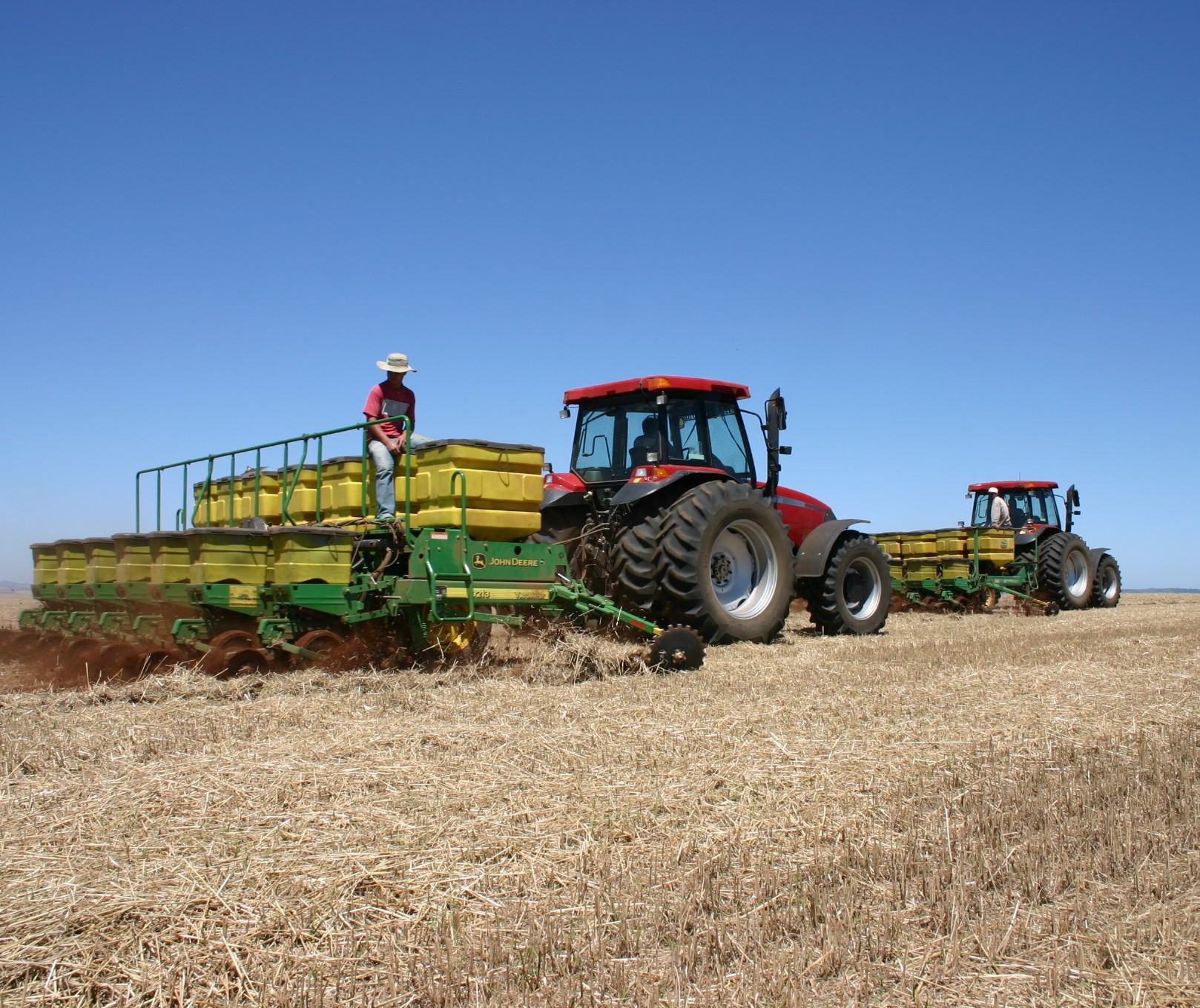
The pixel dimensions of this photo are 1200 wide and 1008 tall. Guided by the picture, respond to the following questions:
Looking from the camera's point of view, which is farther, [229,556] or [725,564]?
[725,564]

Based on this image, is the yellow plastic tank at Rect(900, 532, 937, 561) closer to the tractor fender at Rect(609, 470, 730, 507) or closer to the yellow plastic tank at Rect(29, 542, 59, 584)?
the tractor fender at Rect(609, 470, 730, 507)

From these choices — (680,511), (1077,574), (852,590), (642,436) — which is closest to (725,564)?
(680,511)

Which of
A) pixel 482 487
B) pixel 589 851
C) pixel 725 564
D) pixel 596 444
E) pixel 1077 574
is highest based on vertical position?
pixel 596 444

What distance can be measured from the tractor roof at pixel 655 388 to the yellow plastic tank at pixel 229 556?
3834mm

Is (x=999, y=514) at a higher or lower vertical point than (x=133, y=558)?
higher

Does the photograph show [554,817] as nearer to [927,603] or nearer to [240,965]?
[240,965]

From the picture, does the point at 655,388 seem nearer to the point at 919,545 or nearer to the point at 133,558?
the point at 133,558

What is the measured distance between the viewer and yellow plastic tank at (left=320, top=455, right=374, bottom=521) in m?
8.03

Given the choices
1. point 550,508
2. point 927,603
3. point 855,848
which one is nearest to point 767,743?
point 855,848

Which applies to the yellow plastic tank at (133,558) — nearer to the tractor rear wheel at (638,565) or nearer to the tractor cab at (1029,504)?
the tractor rear wheel at (638,565)

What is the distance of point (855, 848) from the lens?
11.5 feet

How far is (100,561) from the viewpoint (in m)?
8.45

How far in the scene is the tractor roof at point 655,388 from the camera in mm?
9727

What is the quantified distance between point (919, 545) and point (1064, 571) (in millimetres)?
2564
